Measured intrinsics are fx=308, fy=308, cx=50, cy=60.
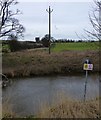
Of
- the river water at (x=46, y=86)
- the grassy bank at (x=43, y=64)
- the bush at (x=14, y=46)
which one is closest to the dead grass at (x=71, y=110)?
the river water at (x=46, y=86)

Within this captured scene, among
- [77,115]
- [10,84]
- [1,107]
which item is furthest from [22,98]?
[77,115]

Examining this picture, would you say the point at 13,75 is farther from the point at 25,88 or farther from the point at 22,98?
the point at 22,98

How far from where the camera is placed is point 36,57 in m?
33.1

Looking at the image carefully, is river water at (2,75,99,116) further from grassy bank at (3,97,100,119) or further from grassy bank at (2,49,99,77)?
grassy bank at (3,97,100,119)

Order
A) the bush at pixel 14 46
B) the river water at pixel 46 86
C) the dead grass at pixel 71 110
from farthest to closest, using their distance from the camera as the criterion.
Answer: the bush at pixel 14 46 → the river water at pixel 46 86 → the dead grass at pixel 71 110

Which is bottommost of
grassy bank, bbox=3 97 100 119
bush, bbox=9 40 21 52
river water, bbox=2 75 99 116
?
river water, bbox=2 75 99 116

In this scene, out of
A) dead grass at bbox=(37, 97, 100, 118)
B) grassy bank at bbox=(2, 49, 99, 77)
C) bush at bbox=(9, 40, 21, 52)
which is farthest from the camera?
bush at bbox=(9, 40, 21, 52)

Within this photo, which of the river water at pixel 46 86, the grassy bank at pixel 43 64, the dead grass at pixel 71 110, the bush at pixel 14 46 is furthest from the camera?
the bush at pixel 14 46

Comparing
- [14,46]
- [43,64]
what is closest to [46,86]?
[43,64]

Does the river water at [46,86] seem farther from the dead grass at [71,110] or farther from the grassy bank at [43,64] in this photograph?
the dead grass at [71,110]

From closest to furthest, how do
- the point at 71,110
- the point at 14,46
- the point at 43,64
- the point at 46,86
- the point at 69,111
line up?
the point at 69,111
the point at 71,110
the point at 46,86
the point at 43,64
the point at 14,46

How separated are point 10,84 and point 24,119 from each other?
1400 centimetres

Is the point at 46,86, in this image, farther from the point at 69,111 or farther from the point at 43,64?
the point at 69,111

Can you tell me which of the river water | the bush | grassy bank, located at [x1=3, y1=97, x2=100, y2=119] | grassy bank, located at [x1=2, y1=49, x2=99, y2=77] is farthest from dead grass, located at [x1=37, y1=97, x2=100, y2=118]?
the bush
